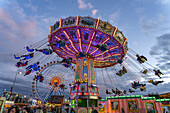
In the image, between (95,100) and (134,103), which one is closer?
(95,100)

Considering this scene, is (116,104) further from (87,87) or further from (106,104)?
(87,87)

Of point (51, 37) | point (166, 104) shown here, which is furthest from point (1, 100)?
A: point (166, 104)

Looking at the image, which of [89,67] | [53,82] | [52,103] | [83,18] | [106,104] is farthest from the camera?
[52,103]

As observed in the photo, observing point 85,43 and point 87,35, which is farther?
point 85,43

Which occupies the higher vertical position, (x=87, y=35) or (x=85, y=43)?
(x=87, y=35)

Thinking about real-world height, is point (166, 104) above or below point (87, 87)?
below

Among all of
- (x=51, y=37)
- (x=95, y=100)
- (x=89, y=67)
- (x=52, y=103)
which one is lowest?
(x=52, y=103)

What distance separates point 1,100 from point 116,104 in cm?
2184

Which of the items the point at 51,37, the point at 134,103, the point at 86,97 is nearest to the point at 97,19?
the point at 51,37

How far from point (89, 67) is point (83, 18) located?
8.26 m

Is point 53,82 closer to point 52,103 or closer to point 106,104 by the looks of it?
point 52,103

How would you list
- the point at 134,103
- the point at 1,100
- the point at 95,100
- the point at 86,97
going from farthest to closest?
the point at 134,103, the point at 95,100, the point at 86,97, the point at 1,100

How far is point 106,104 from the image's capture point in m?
23.2

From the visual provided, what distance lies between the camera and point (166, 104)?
63.4 feet
